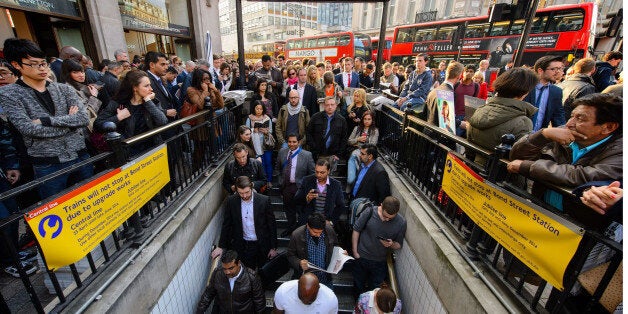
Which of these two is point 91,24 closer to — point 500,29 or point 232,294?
point 232,294

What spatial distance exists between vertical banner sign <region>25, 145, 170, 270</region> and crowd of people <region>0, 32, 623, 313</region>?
0.40m

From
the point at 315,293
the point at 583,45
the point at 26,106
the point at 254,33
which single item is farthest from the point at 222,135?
the point at 254,33

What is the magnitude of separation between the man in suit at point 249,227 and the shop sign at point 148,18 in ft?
30.7

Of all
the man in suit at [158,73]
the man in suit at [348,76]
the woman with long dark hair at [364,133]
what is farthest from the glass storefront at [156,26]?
the woman with long dark hair at [364,133]

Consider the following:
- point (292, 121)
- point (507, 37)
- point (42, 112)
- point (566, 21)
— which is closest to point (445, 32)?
point (507, 37)

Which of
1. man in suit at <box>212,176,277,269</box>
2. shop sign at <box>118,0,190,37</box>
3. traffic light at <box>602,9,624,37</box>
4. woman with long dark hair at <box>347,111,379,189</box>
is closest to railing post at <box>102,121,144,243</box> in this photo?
man in suit at <box>212,176,277,269</box>

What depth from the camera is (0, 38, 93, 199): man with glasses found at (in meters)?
2.38

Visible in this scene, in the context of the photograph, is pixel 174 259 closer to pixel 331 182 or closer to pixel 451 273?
pixel 331 182

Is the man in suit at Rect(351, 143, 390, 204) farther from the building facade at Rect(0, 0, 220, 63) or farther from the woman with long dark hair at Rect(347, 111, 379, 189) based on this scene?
the building facade at Rect(0, 0, 220, 63)

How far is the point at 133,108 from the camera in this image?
3.19m

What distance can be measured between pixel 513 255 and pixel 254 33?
6859 centimetres

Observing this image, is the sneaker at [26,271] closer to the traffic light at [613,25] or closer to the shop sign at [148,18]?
the shop sign at [148,18]

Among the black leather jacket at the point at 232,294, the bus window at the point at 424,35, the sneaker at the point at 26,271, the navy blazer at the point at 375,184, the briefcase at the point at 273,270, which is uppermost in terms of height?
the bus window at the point at 424,35

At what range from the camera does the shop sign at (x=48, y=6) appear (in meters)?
6.33
